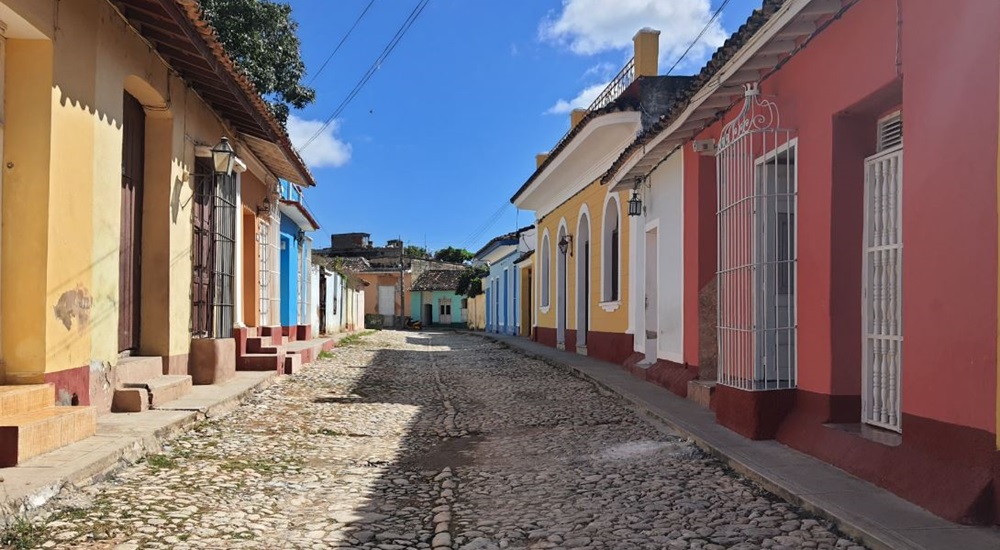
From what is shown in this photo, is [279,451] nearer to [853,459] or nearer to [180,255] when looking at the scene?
[180,255]

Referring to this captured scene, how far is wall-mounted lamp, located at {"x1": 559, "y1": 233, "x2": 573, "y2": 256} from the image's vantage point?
17.3 meters

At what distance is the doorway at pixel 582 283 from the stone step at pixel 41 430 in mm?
11748

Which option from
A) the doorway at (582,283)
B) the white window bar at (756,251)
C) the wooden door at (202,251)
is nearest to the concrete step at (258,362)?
the wooden door at (202,251)

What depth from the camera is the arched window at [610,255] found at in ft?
46.2

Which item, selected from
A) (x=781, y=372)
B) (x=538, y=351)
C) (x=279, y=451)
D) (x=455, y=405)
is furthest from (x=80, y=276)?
(x=538, y=351)

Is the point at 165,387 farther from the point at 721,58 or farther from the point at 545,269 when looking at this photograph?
the point at 545,269

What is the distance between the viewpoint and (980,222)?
3615mm

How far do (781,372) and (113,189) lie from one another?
549 cm

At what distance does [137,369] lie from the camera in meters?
7.11

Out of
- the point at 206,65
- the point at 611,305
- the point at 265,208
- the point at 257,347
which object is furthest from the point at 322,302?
the point at 206,65

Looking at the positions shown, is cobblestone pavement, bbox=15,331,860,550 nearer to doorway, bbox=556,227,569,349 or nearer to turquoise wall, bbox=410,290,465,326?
doorway, bbox=556,227,569,349

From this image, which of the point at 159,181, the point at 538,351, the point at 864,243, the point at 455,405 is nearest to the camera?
the point at 864,243

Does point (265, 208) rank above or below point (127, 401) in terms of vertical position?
above

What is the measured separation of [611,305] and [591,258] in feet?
6.62
